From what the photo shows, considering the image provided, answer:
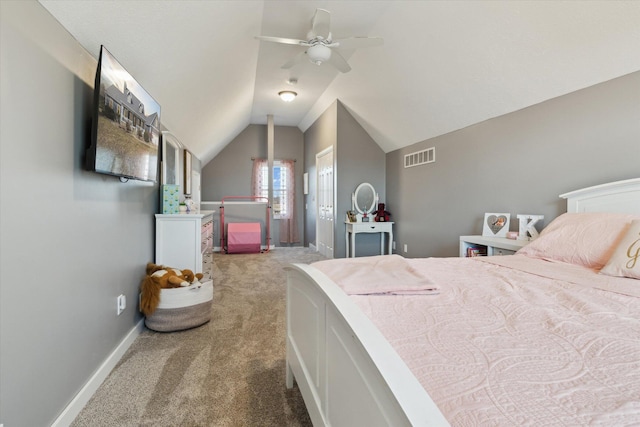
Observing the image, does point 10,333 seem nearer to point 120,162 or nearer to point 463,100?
point 120,162

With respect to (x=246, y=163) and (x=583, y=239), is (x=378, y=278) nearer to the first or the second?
(x=583, y=239)

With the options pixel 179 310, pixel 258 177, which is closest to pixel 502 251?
pixel 179 310

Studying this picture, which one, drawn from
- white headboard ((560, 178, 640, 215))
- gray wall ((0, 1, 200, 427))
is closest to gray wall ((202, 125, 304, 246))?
gray wall ((0, 1, 200, 427))

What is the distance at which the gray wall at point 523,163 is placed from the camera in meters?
2.13

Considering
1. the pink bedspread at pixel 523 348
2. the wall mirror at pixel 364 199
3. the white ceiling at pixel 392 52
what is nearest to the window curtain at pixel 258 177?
the white ceiling at pixel 392 52

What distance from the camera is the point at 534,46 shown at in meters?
2.25

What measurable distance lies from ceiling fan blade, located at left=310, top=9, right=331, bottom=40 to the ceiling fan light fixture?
0.08 m

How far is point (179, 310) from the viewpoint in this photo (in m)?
2.35

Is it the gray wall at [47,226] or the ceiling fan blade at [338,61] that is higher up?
the ceiling fan blade at [338,61]

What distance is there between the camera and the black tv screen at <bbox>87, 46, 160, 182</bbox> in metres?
1.45

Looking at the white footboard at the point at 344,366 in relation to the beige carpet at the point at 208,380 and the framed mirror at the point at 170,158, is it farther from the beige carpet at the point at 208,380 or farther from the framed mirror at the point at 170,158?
the framed mirror at the point at 170,158

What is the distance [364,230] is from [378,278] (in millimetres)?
3452

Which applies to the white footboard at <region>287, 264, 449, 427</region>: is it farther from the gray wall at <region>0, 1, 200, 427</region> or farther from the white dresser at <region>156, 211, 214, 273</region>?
the white dresser at <region>156, 211, 214, 273</region>

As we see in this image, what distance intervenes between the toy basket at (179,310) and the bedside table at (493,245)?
2.41 m
